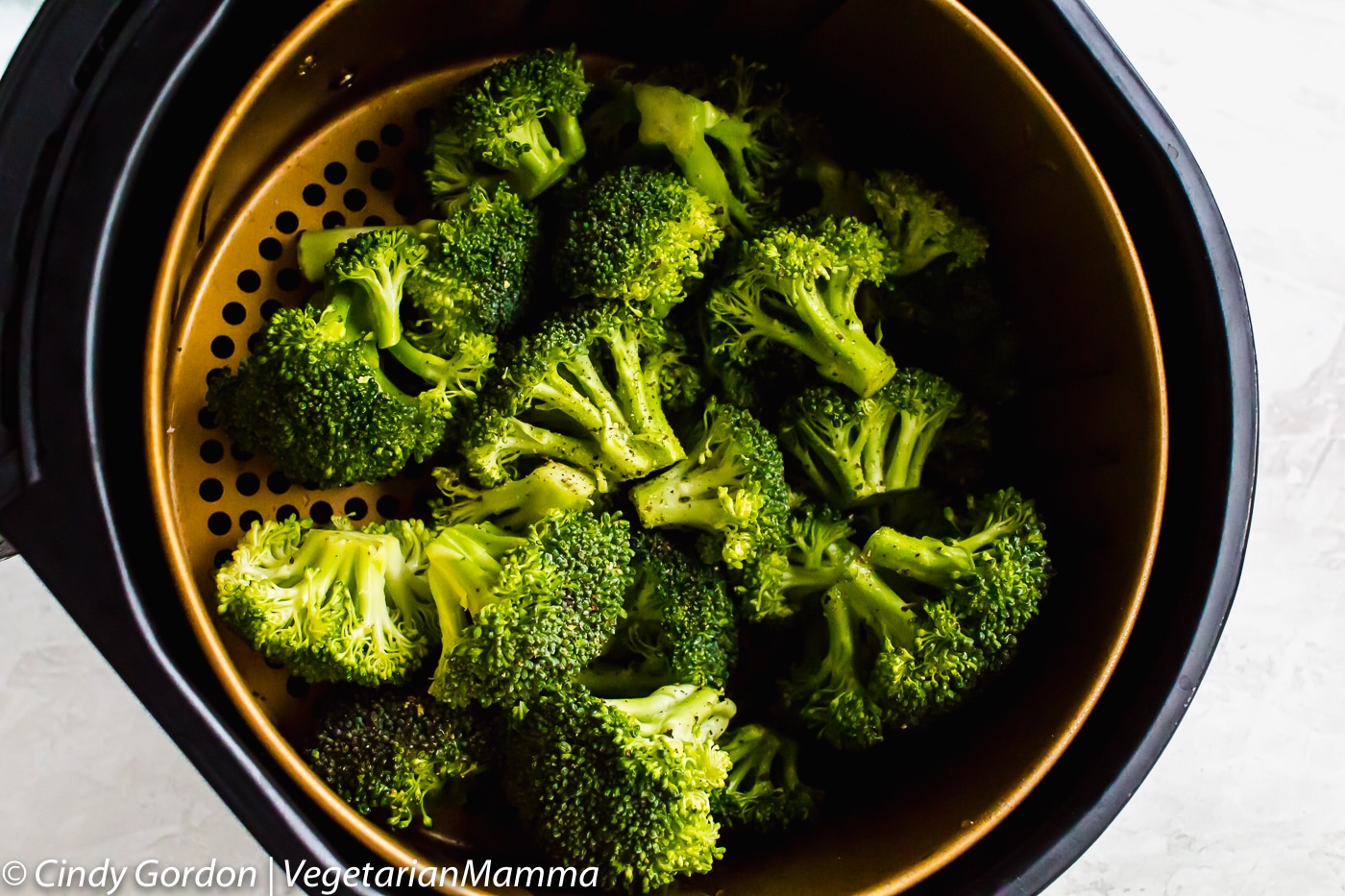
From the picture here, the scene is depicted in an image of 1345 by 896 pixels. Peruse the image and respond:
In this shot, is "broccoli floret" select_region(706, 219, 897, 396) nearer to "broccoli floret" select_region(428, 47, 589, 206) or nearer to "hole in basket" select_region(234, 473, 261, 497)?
"broccoli floret" select_region(428, 47, 589, 206)

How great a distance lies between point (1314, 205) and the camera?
5.64ft

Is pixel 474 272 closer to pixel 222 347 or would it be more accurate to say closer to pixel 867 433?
pixel 222 347

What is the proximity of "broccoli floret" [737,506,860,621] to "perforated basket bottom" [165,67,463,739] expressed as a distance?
47 cm

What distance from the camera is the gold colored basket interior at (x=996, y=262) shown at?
1205 millimetres

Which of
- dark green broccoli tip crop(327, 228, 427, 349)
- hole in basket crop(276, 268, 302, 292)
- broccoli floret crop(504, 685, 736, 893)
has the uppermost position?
hole in basket crop(276, 268, 302, 292)

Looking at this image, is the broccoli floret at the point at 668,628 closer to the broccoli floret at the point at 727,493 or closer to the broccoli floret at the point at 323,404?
the broccoli floret at the point at 727,493

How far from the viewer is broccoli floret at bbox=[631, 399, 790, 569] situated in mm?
1270

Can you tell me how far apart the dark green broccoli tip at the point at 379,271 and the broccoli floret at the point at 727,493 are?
0.36 m

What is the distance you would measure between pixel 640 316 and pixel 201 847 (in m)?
1.09

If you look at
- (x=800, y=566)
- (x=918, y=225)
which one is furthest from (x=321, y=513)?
(x=918, y=225)

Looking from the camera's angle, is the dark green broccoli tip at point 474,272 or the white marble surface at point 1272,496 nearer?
the dark green broccoli tip at point 474,272

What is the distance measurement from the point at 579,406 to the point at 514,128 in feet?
1.15

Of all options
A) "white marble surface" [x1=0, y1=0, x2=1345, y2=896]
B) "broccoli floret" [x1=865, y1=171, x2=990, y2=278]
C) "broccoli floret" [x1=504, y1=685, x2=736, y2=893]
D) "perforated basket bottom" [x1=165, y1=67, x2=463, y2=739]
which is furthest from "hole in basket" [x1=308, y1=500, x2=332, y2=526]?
"white marble surface" [x1=0, y1=0, x2=1345, y2=896]

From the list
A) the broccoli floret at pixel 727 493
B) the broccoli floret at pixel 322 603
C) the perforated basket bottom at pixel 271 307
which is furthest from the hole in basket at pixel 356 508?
the broccoli floret at pixel 727 493
